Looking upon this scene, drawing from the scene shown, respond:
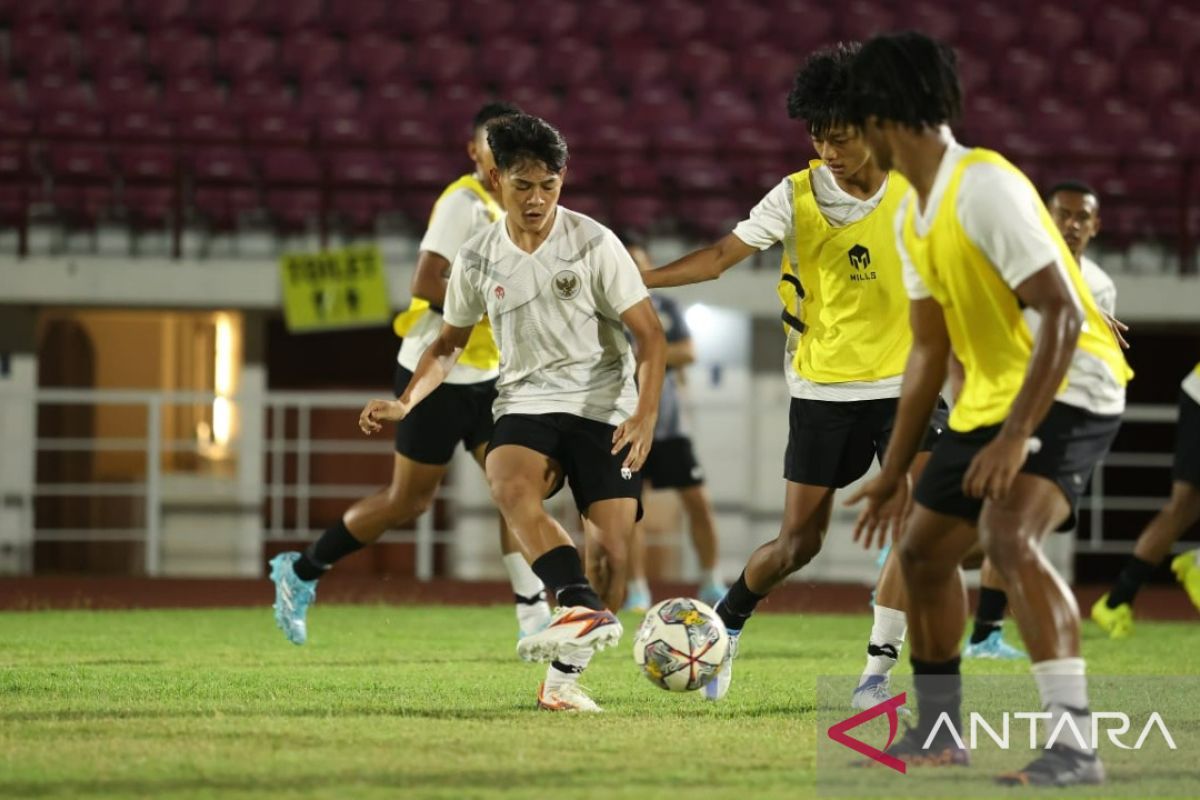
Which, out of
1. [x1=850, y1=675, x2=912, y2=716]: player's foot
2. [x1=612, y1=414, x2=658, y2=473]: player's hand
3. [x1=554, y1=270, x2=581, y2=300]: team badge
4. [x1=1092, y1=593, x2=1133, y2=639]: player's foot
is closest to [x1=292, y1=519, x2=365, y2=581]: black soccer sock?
[x1=554, y1=270, x2=581, y2=300]: team badge

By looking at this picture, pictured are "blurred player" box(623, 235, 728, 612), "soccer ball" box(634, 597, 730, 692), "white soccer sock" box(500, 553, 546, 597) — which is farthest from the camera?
"blurred player" box(623, 235, 728, 612)

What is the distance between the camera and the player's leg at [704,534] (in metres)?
10.9

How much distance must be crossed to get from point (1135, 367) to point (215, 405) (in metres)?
8.55

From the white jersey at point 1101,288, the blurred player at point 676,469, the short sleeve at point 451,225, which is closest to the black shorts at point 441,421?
the short sleeve at point 451,225

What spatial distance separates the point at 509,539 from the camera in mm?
7844

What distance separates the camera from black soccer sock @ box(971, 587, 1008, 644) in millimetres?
7938

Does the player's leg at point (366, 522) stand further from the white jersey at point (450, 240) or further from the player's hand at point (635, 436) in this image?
the player's hand at point (635, 436)

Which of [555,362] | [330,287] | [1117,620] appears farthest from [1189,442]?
[330,287]

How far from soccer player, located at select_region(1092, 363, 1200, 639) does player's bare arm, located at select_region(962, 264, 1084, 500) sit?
5.17 meters

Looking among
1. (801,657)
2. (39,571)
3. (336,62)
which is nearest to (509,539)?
(801,657)

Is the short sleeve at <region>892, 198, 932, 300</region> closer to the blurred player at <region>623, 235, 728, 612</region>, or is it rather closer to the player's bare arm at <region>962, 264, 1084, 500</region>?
the player's bare arm at <region>962, 264, 1084, 500</region>

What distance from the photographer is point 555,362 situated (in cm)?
570

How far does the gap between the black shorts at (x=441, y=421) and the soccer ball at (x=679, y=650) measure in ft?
7.36

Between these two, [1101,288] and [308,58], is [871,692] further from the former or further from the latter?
[308,58]
